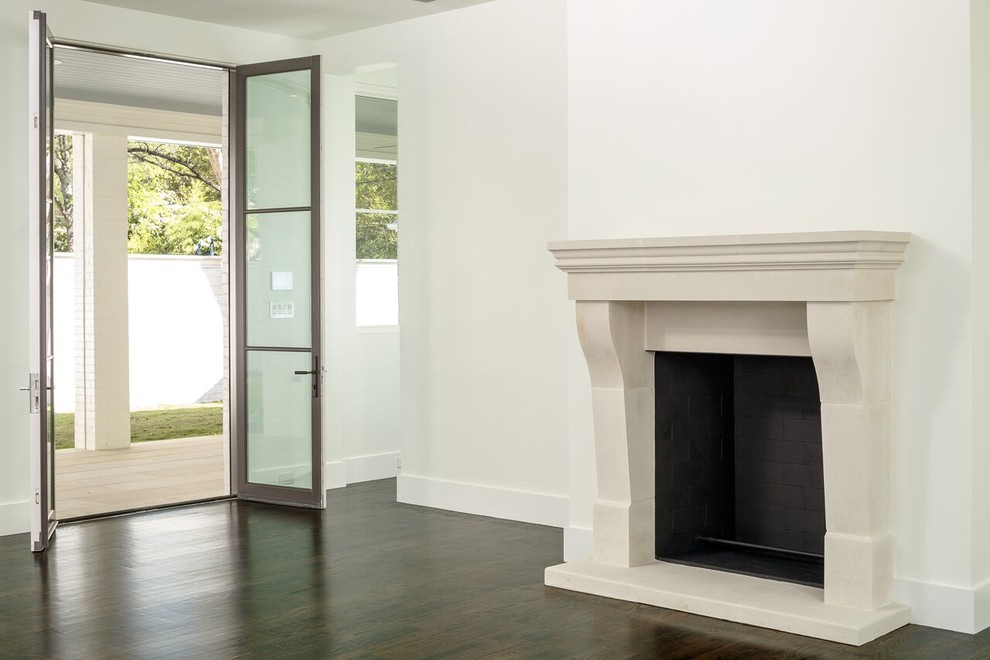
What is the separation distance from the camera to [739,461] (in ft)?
16.9

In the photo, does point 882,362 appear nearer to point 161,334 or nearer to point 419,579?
point 419,579

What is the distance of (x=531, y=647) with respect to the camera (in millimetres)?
3947

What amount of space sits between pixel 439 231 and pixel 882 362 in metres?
3.11

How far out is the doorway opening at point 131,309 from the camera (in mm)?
7812

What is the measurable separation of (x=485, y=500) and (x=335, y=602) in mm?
2016

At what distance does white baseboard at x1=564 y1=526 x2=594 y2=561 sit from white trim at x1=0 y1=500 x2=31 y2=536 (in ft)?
9.48

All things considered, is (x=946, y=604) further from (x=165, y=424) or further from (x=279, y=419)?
(x=165, y=424)

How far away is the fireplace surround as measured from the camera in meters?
4.08

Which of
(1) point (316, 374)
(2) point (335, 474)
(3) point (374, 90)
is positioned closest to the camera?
(1) point (316, 374)

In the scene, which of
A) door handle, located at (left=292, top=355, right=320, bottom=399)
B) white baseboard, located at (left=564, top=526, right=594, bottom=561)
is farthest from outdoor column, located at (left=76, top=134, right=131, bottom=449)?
white baseboard, located at (left=564, top=526, right=594, bottom=561)

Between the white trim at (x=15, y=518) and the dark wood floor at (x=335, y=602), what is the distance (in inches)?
8.9

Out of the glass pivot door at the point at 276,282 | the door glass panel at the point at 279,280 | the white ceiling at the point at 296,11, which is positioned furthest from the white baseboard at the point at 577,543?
the white ceiling at the point at 296,11

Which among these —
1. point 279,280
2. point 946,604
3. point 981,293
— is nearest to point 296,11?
point 279,280

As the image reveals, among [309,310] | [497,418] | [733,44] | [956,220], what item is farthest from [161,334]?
[956,220]
